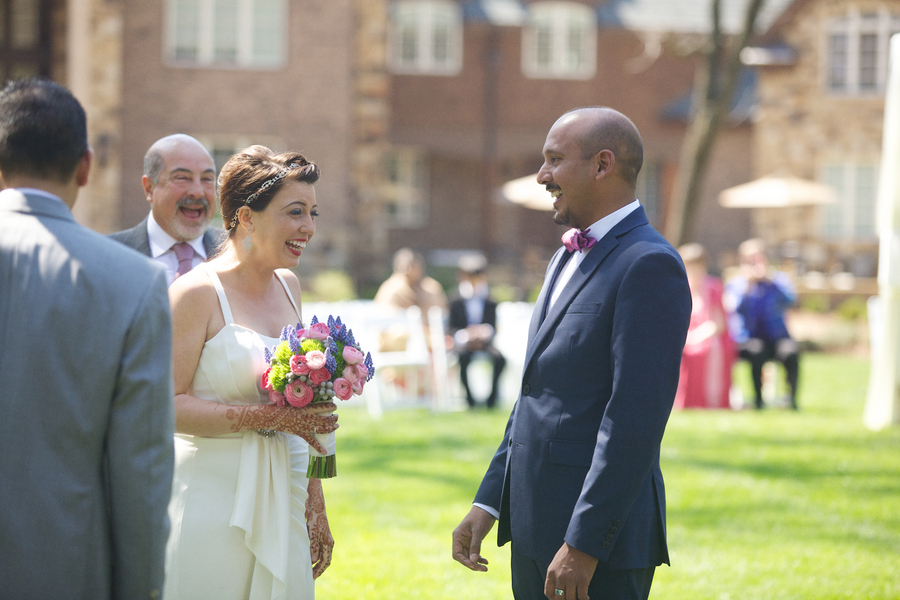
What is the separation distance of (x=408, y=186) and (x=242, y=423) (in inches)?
1045

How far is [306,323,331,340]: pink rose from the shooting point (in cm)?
337

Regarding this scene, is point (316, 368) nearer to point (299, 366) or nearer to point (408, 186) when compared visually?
point (299, 366)

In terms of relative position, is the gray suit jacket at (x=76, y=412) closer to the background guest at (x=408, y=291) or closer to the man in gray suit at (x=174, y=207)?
the man in gray suit at (x=174, y=207)

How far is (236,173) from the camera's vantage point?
3.56 metres

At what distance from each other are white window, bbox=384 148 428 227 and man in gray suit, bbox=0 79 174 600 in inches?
1060

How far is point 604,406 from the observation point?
9.84ft

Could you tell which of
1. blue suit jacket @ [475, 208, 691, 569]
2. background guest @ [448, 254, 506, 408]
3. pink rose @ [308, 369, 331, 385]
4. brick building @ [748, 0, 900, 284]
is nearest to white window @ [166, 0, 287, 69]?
background guest @ [448, 254, 506, 408]

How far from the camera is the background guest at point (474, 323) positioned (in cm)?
1243

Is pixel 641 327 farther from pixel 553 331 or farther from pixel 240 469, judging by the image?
pixel 240 469

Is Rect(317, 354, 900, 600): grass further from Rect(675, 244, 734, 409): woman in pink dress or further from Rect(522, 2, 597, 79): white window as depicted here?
Rect(522, 2, 597, 79): white window

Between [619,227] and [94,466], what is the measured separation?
1.80 metres

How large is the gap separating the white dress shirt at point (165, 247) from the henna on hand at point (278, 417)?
1462 millimetres

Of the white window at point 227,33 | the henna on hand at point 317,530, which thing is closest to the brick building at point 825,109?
the white window at point 227,33

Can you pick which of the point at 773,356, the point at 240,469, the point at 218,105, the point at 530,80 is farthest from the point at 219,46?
the point at 240,469
